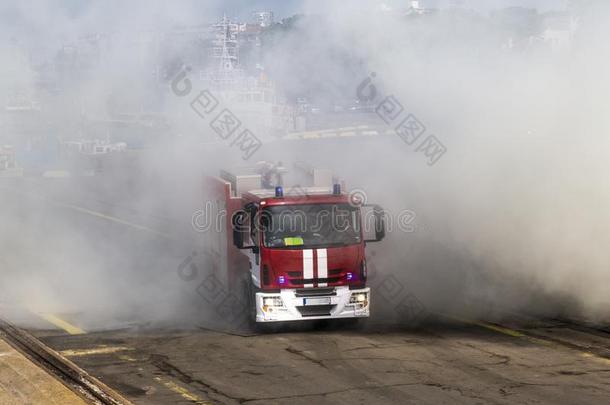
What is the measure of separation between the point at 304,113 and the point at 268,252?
1286 cm

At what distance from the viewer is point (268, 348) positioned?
16.0 metres

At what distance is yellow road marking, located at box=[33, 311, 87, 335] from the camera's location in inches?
709

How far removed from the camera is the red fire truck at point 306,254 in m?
17.0

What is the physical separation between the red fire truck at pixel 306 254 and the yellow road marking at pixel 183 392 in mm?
3411

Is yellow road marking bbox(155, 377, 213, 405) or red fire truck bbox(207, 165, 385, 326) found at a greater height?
red fire truck bbox(207, 165, 385, 326)

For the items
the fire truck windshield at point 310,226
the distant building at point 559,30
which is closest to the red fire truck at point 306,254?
the fire truck windshield at point 310,226

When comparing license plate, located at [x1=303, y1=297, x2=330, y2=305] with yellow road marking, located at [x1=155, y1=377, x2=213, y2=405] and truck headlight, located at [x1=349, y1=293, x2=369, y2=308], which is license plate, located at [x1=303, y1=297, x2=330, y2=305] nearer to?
truck headlight, located at [x1=349, y1=293, x2=369, y2=308]

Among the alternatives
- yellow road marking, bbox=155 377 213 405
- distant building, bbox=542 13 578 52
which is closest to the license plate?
yellow road marking, bbox=155 377 213 405

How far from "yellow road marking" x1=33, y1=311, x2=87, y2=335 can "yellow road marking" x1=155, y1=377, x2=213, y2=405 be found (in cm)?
423

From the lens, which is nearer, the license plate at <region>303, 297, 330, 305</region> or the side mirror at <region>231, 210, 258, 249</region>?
the license plate at <region>303, 297, 330, 305</region>

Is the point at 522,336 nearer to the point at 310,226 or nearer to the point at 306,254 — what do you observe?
the point at 306,254

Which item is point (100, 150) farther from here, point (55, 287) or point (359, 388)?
point (359, 388)

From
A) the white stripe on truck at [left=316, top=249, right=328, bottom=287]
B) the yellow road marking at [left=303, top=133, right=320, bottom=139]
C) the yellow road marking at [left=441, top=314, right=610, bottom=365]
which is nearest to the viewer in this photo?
the yellow road marking at [left=441, top=314, right=610, bottom=365]

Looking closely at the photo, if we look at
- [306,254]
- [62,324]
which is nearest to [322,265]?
[306,254]
